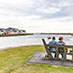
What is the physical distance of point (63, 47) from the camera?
5.49m

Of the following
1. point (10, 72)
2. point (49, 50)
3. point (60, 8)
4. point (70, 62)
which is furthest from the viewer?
point (60, 8)

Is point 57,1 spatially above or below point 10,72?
above

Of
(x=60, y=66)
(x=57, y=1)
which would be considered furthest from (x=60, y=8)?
(x=60, y=66)

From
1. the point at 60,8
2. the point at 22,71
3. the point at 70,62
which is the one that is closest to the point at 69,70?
the point at 70,62

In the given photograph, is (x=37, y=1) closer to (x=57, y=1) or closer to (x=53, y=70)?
(x=57, y=1)

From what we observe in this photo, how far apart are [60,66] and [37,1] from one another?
1081 cm

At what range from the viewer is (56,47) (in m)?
5.61

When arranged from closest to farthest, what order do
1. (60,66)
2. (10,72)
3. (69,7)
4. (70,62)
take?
(10,72) < (60,66) < (70,62) < (69,7)

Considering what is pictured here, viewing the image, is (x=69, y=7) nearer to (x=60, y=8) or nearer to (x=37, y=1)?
(x=60, y=8)

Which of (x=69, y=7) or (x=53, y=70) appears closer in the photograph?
(x=53, y=70)

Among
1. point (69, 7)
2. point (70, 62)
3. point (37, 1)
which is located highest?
point (37, 1)

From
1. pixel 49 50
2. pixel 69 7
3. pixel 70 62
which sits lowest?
pixel 70 62

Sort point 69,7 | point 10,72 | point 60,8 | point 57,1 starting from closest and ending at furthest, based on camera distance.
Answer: point 10,72 < point 57,1 < point 69,7 < point 60,8

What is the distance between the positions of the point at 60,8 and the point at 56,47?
36.0 feet
